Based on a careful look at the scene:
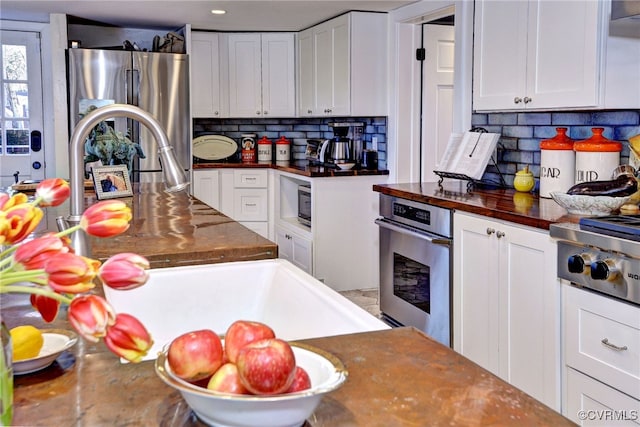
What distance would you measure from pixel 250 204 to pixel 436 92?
2011 mm

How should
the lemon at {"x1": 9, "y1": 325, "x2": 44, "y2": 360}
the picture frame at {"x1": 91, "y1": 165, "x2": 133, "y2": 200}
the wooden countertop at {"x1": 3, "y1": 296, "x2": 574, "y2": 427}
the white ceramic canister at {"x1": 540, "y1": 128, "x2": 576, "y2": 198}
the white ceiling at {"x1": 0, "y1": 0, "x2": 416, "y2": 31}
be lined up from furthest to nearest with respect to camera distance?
1. the white ceiling at {"x1": 0, "y1": 0, "x2": 416, "y2": 31}
2. the picture frame at {"x1": 91, "y1": 165, "x2": 133, "y2": 200}
3. the white ceramic canister at {"x1": 540, "y1": 128, "x2": 576, "y2": 198}
4. the lemon at {"x1": 9, "y1": 325, "x2": 44, "y2": 360}
5. the wooden countertop at {"x1": 3, "y1": 296, "x2": 574, "y2": 427}

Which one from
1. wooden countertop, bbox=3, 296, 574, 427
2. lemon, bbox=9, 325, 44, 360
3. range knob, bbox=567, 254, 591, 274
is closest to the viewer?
wooden countertop, bbox=3, 296, 574, 427

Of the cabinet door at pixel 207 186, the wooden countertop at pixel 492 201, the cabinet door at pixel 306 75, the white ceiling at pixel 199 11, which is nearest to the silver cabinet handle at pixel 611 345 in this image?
the wooden countertop at pixel 492 201

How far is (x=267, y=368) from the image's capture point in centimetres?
70

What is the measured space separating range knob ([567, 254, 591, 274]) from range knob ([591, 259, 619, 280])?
51 millimetres

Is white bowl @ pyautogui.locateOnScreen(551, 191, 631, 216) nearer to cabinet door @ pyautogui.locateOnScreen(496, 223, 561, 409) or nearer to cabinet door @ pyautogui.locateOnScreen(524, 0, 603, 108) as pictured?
cabinet door @ pyautogui.locateOnScreen(496, 223, 561, 409)

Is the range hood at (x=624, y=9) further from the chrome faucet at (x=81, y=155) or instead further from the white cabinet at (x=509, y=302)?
the chrome faucet at (x=81, y=155)

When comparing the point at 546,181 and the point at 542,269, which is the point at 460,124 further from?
the point at 542,269

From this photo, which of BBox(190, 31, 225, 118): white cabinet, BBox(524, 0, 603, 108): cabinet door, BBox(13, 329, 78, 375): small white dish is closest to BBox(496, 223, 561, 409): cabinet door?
BBox(524, 0, 603, 108): cabinet door

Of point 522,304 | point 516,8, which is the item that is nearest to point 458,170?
point 516,8

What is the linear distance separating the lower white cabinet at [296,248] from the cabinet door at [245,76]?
120 cm

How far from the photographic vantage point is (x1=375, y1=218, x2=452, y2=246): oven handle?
10.2 feet

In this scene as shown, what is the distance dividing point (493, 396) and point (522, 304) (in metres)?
1.78

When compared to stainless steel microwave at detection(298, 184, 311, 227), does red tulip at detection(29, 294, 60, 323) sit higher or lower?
higher
